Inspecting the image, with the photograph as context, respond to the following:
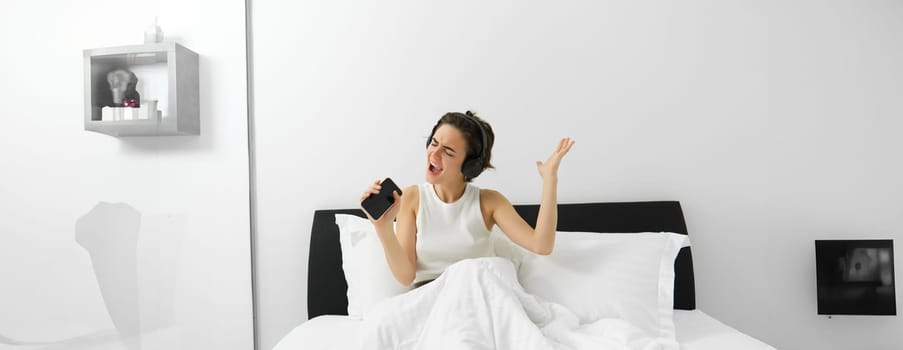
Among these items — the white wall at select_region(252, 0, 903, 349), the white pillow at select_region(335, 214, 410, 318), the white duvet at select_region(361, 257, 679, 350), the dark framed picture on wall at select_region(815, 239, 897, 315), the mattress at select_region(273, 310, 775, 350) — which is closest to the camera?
the white duvet at select_region(361, 257, 679, 350)

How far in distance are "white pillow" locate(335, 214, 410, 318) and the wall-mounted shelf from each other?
0.63 metres

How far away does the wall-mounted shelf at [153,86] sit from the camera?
4.97 ft

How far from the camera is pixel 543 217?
1.54 m

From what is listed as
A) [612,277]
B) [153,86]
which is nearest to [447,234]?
[612,277]

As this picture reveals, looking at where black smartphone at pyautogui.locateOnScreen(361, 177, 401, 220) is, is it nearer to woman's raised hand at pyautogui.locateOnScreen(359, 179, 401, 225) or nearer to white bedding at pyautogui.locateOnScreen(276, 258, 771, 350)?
woman's raised hand at pyautogui.locateOnScreen(359, 179, 401, 225)

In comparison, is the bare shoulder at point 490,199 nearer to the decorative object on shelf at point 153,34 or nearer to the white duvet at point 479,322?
the white duvet at point 479,322

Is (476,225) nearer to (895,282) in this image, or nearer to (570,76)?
(570,76)

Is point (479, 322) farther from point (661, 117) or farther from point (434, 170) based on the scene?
point (661, 117)

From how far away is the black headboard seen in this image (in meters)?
1.89

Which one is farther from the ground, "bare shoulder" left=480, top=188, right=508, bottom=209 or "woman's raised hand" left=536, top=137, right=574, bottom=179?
"woman's raised hand" left=536, top=137, right=574, bottom=179

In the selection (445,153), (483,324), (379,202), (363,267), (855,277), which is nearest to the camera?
(483,324)

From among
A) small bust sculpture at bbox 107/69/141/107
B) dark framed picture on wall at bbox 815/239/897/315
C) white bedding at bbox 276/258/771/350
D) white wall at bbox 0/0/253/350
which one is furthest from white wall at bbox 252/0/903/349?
white bedding at bbox 276/258/771/350

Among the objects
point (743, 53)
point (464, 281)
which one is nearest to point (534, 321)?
point (464, 281)

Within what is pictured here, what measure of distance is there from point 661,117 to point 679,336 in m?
0.85
